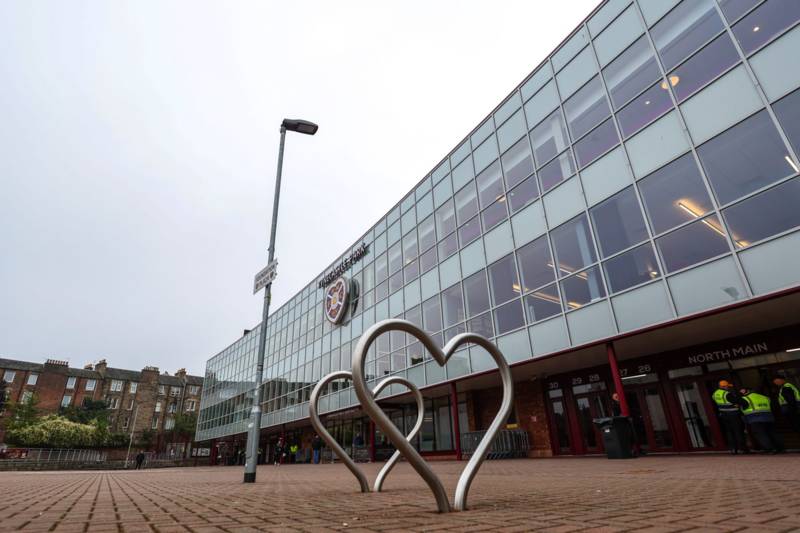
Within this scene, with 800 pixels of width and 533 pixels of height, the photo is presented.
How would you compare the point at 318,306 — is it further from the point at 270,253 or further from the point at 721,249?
the point at 721,249

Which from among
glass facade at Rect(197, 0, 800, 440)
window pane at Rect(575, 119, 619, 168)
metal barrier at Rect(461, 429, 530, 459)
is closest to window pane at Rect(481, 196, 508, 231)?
glass facade at Rect(197, 0, 800, 440)

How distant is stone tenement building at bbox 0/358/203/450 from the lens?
5741 cm

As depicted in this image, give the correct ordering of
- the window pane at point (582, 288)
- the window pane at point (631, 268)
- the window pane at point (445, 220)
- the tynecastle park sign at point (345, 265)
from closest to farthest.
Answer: the window pane at point (631, 268)
the window pane at point (582, 288)
the window pane at point (445, 220)
the tynecastle park sign at point (345, 265)

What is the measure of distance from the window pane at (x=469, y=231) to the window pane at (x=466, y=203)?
316mm

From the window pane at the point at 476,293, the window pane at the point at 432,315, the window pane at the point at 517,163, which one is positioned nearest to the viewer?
the window pane at the point at 517,163

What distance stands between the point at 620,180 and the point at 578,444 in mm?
9019

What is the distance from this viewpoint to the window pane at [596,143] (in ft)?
42.6

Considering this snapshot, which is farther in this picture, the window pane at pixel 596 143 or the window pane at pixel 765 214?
the window pane at pixel 596 143

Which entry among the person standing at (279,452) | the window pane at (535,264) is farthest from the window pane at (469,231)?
the person standing at (279,452)

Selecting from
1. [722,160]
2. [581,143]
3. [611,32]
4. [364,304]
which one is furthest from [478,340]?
[364,304]

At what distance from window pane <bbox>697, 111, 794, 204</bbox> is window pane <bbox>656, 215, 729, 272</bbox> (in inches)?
27.7

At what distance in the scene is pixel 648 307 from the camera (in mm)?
10836

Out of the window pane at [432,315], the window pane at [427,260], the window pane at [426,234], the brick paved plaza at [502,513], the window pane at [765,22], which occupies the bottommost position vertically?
the brick paved plaza at [502,513]

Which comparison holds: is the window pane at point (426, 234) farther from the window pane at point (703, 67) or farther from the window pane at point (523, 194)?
the window pane at point (703, 67)
